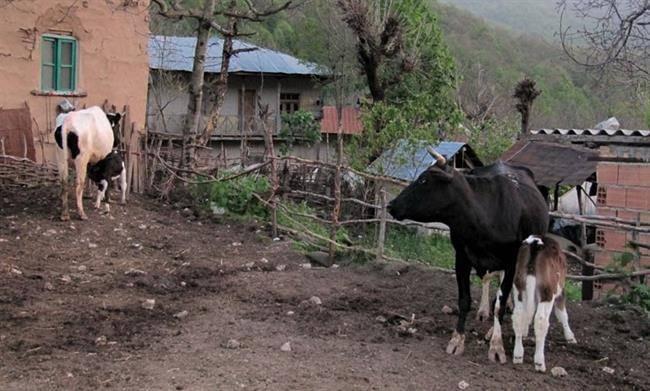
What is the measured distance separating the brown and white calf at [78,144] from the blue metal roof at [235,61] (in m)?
16.8

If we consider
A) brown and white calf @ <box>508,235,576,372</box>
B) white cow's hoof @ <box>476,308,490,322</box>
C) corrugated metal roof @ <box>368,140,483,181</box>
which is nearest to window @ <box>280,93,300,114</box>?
corrugated metal roof @ <box>368,140,483,181</box>

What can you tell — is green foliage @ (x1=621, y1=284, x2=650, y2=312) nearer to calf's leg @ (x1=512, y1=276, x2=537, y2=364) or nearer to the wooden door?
calf's leg @ (x1=512, y1=276, x2=537, y2=364)

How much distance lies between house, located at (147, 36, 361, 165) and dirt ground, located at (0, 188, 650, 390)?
1930cm

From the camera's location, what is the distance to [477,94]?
35.5 meters

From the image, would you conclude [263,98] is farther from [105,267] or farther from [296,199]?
[105,267]

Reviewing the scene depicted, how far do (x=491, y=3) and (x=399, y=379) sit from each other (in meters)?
104

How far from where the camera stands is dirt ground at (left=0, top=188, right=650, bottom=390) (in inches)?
193

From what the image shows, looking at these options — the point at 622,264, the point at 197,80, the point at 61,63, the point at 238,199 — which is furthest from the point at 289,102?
the point at 622,264

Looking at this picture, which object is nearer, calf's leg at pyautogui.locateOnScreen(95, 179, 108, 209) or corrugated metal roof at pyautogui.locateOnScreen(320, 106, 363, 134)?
calf's leg at pyautogui.locateOnScreen(95, 179, 108, 209)

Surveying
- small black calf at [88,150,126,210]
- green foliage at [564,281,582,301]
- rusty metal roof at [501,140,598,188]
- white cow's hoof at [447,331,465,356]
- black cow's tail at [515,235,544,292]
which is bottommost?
green foliage at [564,281,582,301]

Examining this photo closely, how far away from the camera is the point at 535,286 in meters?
5.39

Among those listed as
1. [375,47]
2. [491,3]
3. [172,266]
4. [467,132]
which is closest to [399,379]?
[172,266]

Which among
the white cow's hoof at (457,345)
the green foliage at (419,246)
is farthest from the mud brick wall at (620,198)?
the white cow's hoof at (457,345)

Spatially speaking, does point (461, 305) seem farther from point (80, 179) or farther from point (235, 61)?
point (235, 61)
